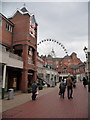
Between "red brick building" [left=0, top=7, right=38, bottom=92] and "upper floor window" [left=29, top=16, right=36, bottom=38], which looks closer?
"red brick building" [left=0, top=7, right=38, bottom=92]

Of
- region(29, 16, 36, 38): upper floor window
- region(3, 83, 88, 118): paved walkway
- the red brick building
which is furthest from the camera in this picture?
region(29, 16, 36, 38): upper floor window

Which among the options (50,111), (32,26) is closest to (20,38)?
(32,26)

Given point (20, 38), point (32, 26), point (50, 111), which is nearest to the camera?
point (50, 111)

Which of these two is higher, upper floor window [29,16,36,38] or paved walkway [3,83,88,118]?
upper floor window [29,16,36,38]

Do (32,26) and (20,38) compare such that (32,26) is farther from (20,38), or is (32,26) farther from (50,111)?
(50,111)

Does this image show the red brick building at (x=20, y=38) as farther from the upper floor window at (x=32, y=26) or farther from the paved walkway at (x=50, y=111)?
the paved walkway at (x=50, y=111)

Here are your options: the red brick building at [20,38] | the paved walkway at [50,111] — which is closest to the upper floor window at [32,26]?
the red brick building at [20,38]

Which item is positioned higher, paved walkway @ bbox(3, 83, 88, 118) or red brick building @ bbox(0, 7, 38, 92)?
red brick building @ bbox(0, 7, 38, 92)

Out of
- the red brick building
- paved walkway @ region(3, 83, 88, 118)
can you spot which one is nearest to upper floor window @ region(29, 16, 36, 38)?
the red brick building

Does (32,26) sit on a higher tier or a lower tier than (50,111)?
higher

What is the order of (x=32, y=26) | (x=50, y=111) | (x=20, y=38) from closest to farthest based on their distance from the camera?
(x=50, y=111) < (x=20, y=38) < (x=32, y=26)

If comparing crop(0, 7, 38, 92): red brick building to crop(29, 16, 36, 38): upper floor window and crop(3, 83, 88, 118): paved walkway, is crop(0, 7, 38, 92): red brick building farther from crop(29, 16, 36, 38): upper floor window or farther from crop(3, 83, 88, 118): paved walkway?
Result: crop(3, 83, 88, 118): paved walkway

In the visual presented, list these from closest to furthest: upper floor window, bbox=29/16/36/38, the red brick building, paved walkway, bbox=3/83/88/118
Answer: paved walkway, bbox=3/83/88/118 → the red brick building → upper floor window, bbox=29/16/36/38

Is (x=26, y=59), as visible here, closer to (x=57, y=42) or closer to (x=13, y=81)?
(x=13, y=81)
